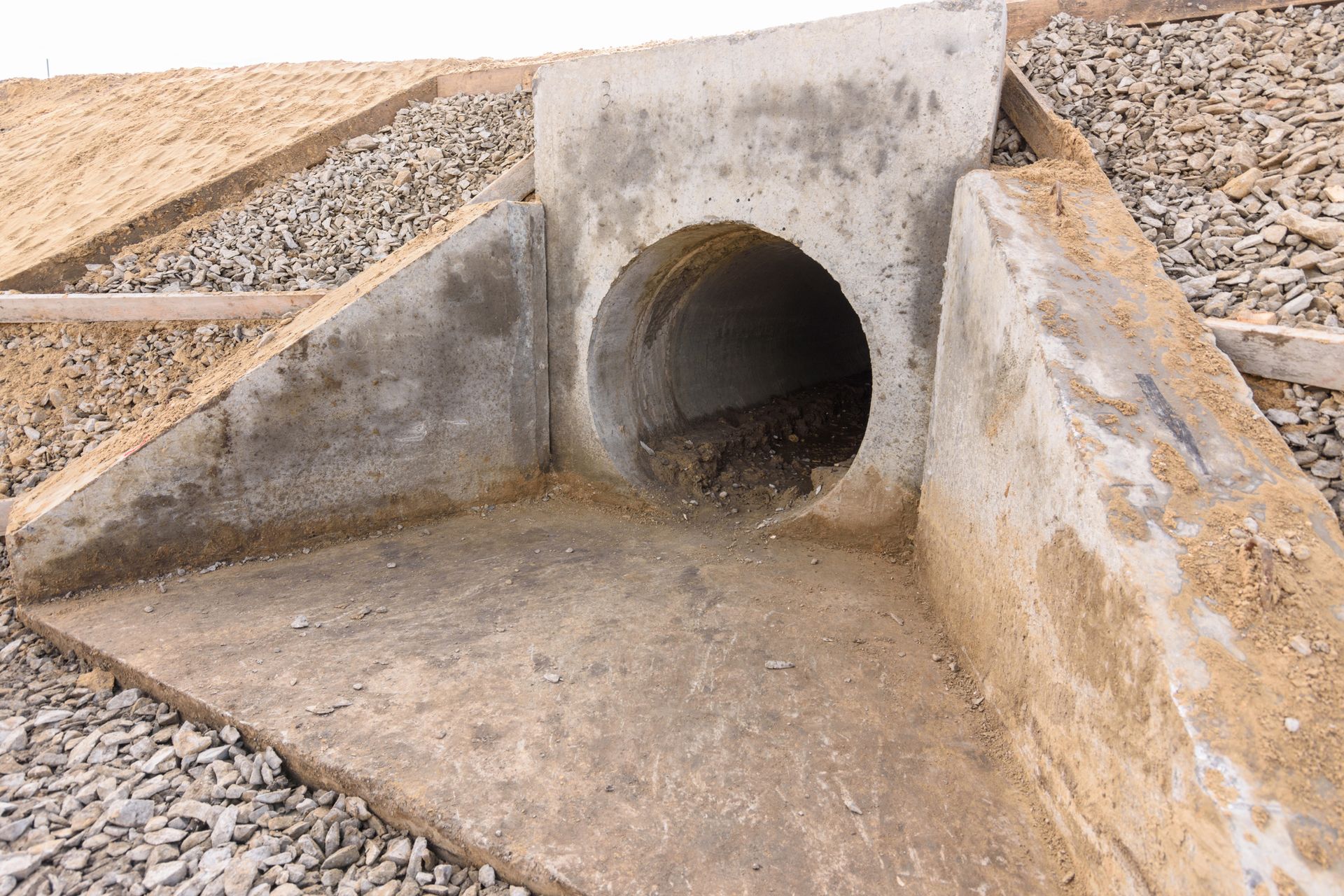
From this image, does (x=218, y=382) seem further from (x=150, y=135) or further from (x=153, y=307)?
(x=150, y=135)

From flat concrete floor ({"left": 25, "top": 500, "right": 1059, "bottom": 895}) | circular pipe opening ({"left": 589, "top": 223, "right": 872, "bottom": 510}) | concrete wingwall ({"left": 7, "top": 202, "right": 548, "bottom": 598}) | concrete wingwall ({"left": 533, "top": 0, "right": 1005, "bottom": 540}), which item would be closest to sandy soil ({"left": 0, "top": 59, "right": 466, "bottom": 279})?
concrete wingwall ({"left": 7, "top": 202, "right": 548, "bottom": 598})

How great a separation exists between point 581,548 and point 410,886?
2574mm

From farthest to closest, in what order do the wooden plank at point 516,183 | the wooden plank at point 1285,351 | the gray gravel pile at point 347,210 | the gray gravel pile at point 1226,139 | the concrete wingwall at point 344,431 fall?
the gray gravel pile at point 347,210
the wooden plank at point 516,183
the concrete wingwall at point 344,431
the gray gravel pile at point 1226,139
the wooden plank at point 1285,351

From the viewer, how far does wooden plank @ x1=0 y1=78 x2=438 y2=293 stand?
6.33 m

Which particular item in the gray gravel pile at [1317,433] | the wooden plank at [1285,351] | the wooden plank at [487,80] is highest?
the wooden plank at [487,80]

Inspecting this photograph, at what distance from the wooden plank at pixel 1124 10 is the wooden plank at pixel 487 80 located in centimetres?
415

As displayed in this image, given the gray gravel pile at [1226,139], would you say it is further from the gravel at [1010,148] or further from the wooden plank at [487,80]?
the wooden plank at [487,80]

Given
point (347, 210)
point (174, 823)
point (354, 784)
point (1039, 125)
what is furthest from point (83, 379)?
point (1039, 125)

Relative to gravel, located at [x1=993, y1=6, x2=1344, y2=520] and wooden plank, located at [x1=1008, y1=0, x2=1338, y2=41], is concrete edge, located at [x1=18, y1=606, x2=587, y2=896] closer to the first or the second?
gravel, located at [x1=993, y1=6, x2=1344, y2=520]

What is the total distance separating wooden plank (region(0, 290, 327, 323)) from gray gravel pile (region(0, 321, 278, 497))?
7 centimetres

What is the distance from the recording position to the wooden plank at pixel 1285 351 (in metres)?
2.89

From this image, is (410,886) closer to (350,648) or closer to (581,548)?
(350,648)

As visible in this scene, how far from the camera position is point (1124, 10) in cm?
547

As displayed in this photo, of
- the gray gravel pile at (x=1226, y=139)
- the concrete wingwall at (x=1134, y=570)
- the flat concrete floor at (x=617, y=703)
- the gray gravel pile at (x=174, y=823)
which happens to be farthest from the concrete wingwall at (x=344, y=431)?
the gray gravel pile at (x=1226, y=139)
